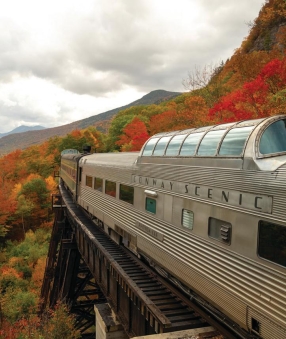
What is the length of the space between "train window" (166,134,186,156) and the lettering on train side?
26.2 inches

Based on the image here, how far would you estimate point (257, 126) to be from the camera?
5.15 meters

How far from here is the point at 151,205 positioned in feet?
24.8

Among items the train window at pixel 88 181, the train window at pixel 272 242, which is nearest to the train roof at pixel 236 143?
the train window at pixel 272 242

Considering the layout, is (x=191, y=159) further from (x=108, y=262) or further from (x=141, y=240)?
(x=108, y=262)

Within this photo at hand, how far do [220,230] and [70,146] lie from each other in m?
48.7

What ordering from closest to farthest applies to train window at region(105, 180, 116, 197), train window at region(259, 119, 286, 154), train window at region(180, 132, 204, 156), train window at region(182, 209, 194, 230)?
1. train window at region(259, 119, 286, 154)
2. train window at region(182, 209, 194, 230)
3. train window at region(180, 132, 204, 156)
4. train window at region(105, 180, 116, 197)

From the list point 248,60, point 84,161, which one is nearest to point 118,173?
point 84,161

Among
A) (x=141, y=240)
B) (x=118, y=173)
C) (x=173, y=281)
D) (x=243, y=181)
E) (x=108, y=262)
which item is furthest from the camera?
(x=118, y=173)

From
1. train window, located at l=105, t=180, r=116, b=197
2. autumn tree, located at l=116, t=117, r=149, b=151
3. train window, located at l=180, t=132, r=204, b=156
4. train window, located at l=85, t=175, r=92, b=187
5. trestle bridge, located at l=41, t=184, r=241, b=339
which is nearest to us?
trestle bridge, located at l=41, t=184, r=241, b=339

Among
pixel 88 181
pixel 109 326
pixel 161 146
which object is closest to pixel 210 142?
pixel 161 146

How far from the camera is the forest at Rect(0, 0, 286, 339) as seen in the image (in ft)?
54.1

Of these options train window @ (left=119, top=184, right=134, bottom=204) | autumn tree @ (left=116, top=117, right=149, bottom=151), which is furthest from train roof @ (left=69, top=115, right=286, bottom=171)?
autumn tree @ (left=116, top=117, right=149, bottom=151)

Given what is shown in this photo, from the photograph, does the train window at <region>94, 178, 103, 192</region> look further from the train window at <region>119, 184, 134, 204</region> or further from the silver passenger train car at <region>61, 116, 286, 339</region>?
the silver passenger train car at <region>61, 116, 286, 339</region>

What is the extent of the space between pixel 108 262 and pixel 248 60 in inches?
661
